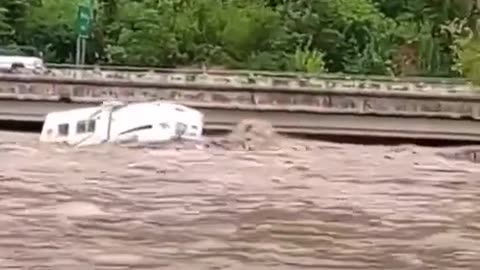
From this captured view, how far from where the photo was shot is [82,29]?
32469 millimetres

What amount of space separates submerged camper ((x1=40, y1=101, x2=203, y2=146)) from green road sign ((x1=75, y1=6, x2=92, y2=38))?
30.3ft

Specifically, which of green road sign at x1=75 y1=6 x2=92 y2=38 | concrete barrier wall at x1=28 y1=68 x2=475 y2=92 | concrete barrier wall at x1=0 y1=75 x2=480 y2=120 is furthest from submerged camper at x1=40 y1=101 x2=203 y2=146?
green road sign at x1=75 y1=6 x2=92 y2=38

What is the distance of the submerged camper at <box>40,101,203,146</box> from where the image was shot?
2122 centimetres

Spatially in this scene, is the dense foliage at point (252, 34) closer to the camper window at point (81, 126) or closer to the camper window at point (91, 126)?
the camper window at point (81, 126)

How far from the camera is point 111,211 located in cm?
720

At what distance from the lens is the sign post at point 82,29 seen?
32406mm

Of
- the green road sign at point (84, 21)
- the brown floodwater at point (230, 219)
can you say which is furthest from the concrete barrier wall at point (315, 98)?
the brown floodwater at point (230, 219)

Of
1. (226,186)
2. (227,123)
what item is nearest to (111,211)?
(226,186)

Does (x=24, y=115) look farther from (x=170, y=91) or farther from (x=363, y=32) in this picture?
(x=363, y=32)

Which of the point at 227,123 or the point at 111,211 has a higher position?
the point at 111,211

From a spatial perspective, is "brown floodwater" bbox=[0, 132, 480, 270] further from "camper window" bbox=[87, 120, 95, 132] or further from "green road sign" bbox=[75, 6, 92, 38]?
"green road sign" bbox=[75, 6, 92, 38]

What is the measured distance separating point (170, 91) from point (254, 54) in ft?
33.8

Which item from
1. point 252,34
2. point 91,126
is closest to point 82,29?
point 252,34

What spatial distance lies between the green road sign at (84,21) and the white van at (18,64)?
1.85m
